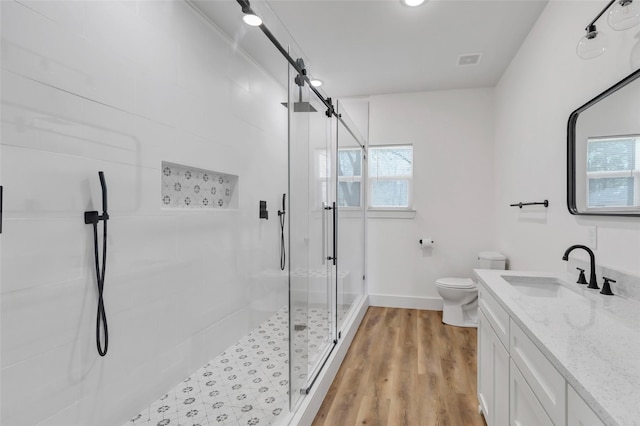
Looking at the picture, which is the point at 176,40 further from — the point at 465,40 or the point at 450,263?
the point at 450,263

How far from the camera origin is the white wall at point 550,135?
5.23 feet

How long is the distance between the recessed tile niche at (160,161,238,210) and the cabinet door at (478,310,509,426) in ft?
6.66

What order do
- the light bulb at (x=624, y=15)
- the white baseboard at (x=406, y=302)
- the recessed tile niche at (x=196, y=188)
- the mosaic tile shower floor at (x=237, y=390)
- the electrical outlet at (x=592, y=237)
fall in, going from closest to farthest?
the light bulb at (x=624, y=15) → the electrical outlet at (x=592, y=237) → the mosaic tile shower floor at (x=237, y=390) → the recessed tile niche at (x=196, y=188) → the white baseboard at (x=406, y=302)

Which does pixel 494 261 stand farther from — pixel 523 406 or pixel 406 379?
pixel 523 406

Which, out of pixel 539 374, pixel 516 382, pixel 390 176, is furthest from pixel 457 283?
pixel 539 374

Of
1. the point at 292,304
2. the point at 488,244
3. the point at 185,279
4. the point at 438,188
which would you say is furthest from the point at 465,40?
the point at 185,279

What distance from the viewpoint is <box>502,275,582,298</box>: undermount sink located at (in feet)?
5.89

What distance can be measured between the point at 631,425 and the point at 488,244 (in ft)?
11.7

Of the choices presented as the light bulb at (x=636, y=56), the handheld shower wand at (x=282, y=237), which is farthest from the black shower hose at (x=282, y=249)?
the light bulb at (x=636, y=56)

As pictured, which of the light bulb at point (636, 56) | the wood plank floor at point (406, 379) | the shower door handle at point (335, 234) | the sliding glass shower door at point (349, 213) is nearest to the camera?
the light bulb at point (636, 56)

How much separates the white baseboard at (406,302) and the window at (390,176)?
1146 millimetres

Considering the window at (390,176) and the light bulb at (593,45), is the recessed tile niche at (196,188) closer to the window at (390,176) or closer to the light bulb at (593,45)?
the window at (390,176)

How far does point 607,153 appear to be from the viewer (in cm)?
163

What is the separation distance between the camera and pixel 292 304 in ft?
6.02
